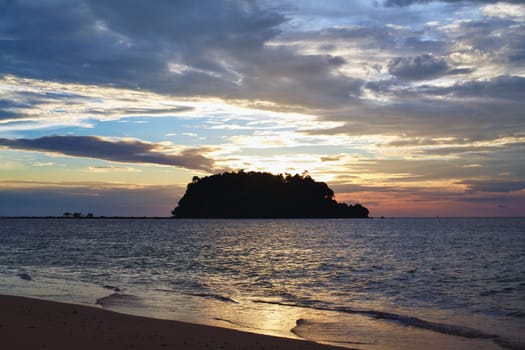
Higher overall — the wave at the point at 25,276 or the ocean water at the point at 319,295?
the ocean water at the point at 319,295

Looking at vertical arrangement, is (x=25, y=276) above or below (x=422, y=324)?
below

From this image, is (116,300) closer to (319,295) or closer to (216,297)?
(216,297)

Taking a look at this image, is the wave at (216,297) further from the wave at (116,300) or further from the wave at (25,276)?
the wave at (25,276)

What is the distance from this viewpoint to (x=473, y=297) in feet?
82.0

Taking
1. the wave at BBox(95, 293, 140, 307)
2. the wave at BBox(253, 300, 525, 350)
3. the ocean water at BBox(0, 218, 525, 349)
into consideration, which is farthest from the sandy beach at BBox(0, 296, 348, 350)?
the wave at BBox(95, 293, 140, 307)

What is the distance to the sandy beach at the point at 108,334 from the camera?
12.3m

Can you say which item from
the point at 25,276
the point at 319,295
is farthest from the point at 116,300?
the point at 25,276

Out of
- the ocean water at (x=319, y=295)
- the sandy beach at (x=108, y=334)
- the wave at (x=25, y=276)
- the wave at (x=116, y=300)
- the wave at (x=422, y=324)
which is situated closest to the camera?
the sandy beach at (x=108, y=334)

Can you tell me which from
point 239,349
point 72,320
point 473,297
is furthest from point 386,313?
point 72,320

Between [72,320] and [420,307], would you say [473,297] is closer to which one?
[420,307]

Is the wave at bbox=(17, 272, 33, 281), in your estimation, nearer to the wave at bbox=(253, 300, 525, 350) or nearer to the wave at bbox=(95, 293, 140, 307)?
the wave at bbox=(95, 293, 140, 307)

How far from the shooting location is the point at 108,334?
44.6 feet

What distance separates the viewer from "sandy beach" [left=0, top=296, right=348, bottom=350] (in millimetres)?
12266

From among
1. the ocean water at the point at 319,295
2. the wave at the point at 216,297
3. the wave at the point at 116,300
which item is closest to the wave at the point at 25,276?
the ocean water at the point at 319,295
